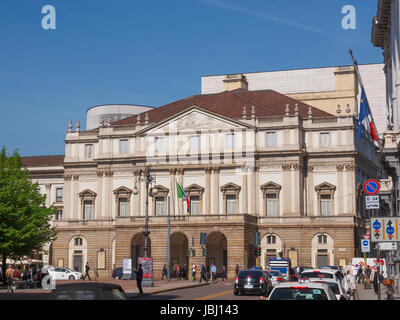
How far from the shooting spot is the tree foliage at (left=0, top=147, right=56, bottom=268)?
55844 mm

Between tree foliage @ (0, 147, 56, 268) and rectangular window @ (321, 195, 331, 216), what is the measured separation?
30726mm

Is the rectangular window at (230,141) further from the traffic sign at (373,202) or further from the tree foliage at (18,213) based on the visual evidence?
the traffic sign at (373,202)

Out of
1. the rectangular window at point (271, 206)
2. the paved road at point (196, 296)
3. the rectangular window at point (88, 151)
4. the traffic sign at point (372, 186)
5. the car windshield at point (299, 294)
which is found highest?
the rectangular window at point (88, 151)

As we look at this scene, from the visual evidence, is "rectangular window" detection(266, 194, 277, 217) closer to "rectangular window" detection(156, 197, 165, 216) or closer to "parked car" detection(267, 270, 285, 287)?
"rectangular window" detection(156, 197, 165, 216)

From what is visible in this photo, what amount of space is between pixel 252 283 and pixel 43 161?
6832 centimetres

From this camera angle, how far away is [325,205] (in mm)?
76688

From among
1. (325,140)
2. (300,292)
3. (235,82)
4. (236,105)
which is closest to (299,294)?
(300,292)

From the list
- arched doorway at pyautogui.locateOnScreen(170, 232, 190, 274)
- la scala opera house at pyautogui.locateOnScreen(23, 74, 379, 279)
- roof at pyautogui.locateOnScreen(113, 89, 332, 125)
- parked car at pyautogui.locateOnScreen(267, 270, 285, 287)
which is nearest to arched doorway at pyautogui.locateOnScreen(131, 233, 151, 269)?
la scala opera house at pyautogui.locateOnScreen(23, 74, 379, 279)

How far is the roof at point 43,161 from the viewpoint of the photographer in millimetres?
99812


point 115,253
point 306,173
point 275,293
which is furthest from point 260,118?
point 275,293

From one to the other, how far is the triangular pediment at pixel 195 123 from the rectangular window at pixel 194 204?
26.1 ft

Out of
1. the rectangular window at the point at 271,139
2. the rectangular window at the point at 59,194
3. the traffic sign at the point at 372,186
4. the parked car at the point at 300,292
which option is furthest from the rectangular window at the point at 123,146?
the parked car at the point at 300,292
